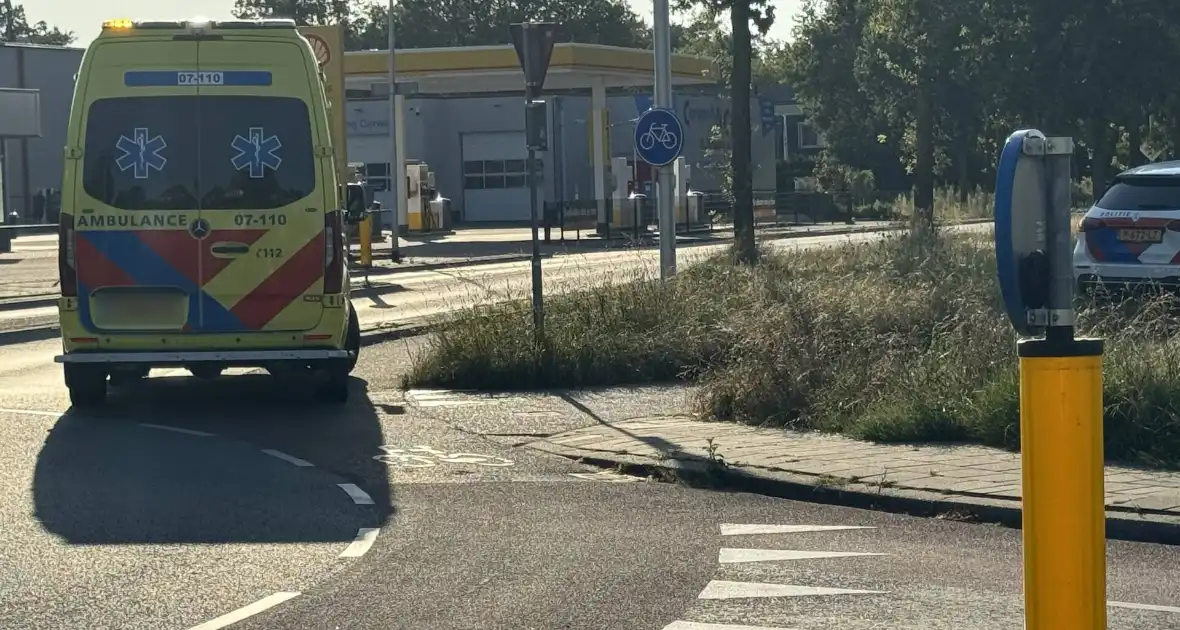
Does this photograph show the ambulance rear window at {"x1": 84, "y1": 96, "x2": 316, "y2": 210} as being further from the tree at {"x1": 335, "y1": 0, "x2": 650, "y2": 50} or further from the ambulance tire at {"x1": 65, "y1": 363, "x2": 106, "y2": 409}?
the tree at {"x1": 335, "y1": 0, "x2": 650, "y2": 50}

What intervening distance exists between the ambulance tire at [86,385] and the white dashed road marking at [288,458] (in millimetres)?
2174

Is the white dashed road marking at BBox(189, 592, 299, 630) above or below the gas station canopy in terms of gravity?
below

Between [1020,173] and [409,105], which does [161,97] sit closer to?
[1020,173]

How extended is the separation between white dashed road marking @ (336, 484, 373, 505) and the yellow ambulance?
2834 millimetres

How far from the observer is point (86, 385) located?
40.4ft

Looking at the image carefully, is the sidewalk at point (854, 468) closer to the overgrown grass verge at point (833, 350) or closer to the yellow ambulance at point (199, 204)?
the overgrown grass verge at point (833, 350)

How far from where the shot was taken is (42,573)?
277 inches

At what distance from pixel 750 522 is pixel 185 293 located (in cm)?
530

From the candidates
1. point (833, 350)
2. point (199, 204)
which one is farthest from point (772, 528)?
point (199, 204)

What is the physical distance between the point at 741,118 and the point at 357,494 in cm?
1640

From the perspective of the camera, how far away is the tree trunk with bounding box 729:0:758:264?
78.2 ft

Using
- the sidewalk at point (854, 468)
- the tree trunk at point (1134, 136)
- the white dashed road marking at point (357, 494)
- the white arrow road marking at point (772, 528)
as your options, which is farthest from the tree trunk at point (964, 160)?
the white arrow road marking at point (772, 528)

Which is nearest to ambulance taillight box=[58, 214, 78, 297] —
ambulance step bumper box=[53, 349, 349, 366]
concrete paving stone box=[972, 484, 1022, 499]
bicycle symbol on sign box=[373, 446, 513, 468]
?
ambulance step bumper box=[53, 349, 349, 366]

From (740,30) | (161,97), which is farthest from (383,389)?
(740,30)
